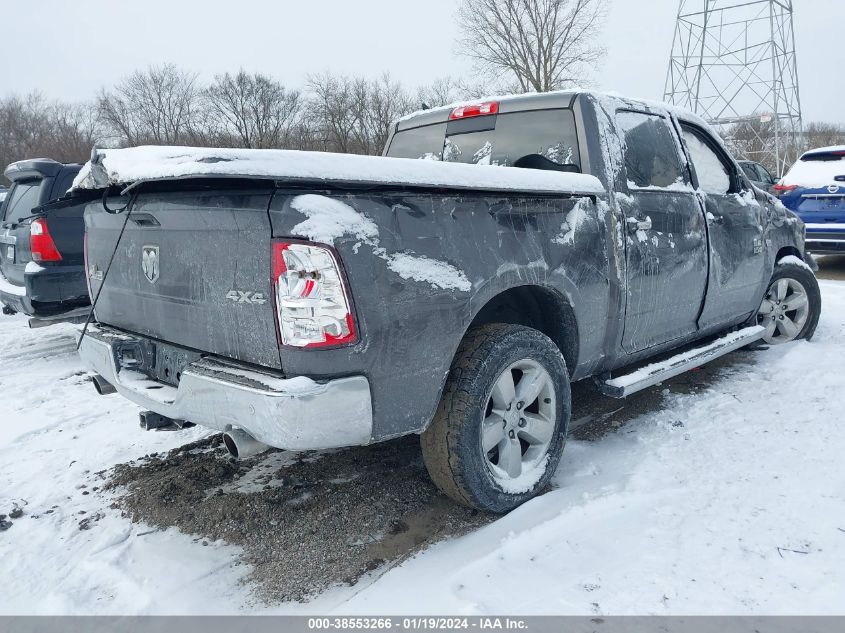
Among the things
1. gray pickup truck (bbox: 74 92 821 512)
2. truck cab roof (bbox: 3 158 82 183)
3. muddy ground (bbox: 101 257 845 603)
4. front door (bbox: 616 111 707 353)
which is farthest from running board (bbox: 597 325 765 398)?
truck cab roof (bbox: 3 158 82 183)

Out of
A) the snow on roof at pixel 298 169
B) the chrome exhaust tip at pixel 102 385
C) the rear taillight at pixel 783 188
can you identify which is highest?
the snow on roof at pixel 298 169

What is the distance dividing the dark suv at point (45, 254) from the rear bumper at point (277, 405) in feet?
13.4

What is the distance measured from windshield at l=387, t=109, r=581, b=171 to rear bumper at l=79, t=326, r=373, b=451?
191cm

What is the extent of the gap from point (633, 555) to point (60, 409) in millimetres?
4096

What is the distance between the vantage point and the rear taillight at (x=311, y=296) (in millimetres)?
2006

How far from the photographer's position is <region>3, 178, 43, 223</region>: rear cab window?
613 cm

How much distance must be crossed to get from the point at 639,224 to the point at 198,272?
2270mm

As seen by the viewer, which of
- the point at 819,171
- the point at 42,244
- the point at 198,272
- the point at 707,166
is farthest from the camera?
the point at 819,171

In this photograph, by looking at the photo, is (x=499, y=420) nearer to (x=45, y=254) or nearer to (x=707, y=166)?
(x=707, y=166)

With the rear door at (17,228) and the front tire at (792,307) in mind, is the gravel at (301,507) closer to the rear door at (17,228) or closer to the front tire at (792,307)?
the front tire at (792,307)

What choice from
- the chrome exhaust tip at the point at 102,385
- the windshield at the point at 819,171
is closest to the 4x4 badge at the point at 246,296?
the chrome exhaust tip at the point at 102,385

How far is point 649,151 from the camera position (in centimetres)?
356

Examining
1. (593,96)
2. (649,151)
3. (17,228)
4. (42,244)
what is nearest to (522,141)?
(593,96)
